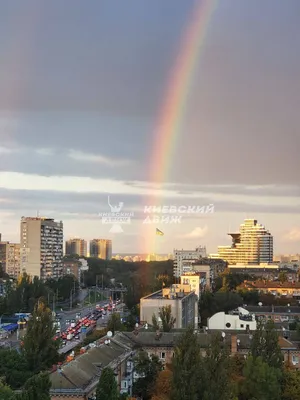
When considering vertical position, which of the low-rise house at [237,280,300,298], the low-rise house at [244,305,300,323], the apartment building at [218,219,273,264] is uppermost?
the apartment building at [218,219,273,264]

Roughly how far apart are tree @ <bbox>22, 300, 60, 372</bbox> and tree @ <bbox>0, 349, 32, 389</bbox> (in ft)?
2.30

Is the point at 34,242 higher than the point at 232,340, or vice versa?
the point at 34,242

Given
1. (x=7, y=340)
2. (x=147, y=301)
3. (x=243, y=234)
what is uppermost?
(x=243, y=234)

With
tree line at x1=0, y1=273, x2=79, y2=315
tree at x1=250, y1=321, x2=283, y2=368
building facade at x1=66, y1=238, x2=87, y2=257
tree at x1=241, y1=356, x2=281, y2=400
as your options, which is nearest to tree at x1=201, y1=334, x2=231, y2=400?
tree at x1=241, y1=356, x2=281, y2=400

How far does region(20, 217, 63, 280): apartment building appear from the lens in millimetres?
88312

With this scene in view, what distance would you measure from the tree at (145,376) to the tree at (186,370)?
11.3 feet

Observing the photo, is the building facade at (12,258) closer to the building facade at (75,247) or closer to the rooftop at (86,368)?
the building facade at (75,247)

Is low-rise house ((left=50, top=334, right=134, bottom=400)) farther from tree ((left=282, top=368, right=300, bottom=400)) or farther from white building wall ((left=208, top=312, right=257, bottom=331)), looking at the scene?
white building wall ((left=208, top=312, right=257, bottom=331))

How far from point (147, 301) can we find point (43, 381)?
22.5 m

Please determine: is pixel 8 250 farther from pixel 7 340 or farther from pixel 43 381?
pixel 43 381

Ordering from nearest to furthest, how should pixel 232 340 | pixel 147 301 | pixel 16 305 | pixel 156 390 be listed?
pixel 156 390, pixel 232 340, pixel 147 301, pixel 16 305

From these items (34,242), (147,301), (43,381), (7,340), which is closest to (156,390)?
(43,381)

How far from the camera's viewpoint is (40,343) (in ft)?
85.6

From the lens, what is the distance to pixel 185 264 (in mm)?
96812
